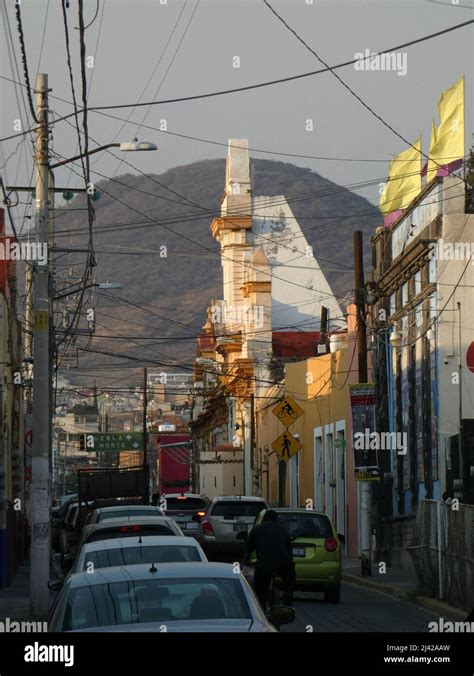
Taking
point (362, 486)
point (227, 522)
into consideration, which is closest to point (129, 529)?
point (362, 486)

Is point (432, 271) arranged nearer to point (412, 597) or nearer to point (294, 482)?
point (412, 597)

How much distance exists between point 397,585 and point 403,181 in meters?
13.8

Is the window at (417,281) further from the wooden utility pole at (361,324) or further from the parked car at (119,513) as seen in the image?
the parked car at (119,513)

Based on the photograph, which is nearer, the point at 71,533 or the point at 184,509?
the point at 71,533

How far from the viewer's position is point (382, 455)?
38.6 meters

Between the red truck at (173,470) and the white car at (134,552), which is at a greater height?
the red truck at (173,470)

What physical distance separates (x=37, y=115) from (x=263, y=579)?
9.24 meters

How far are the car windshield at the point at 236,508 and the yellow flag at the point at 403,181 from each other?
907cm

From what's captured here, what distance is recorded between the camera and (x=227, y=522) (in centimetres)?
3266

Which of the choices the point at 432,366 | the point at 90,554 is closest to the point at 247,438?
the point at 432,366

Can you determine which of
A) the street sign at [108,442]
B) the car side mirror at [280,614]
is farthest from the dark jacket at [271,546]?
the street sign at [108,442]

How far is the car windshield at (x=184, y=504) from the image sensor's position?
4109cm

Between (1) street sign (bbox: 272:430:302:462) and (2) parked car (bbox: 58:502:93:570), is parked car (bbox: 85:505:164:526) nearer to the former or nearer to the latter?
(2) parked car (bbox: 58:502:93:570)
